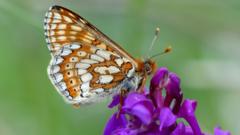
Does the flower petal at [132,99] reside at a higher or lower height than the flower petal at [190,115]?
higher

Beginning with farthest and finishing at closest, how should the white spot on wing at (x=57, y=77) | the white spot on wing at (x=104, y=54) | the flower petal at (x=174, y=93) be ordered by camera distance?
the white spot on wing at (x=104, y=54) < the white spot on wing at (x=57, y=77) < the flower petal at (x=174, y=93)

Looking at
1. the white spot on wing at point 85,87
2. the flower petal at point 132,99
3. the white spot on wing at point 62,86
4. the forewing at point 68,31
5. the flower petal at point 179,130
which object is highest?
the forewing at point 68,31

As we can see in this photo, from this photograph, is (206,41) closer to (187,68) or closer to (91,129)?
(187,68)

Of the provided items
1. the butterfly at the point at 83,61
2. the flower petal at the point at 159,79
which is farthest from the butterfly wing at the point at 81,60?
the flower petal at the point at 159,79

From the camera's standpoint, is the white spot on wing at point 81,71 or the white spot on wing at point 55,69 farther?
the white spot on wing at point 81,71

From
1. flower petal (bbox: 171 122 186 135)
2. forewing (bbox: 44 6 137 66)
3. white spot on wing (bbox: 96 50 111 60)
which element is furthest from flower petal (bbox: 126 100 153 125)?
white spot on wing (bbox: 96 50 111 60)

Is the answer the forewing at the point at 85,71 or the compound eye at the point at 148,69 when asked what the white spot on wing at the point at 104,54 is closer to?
the forewing at the point at 85,71

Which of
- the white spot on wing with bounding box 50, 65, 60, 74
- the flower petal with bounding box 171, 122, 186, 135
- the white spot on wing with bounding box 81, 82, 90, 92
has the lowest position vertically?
the flower petal with bounding box 171, 122, 186, 135

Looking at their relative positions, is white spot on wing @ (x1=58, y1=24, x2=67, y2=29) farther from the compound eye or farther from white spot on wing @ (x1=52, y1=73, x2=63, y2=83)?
the compound eye

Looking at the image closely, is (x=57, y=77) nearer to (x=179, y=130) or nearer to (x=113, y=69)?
(x=113, y=69)

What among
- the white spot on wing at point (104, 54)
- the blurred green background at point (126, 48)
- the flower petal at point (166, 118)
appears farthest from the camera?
the blurred green background at point (126, 48)
